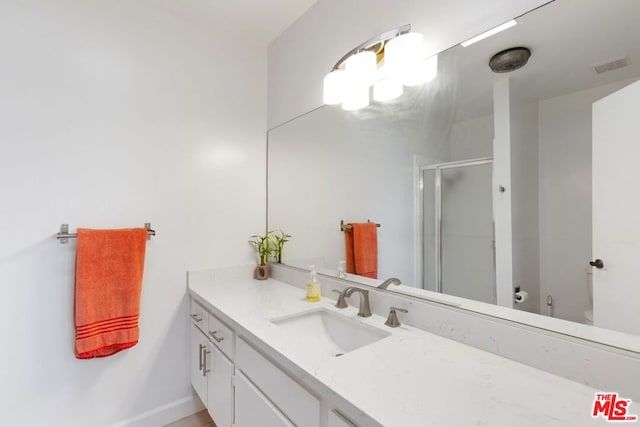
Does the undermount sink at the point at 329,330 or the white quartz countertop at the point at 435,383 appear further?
the undermount sink at the point at 329,330

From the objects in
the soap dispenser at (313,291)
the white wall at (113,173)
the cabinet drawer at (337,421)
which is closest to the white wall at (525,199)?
the cabinet drawer at (337,421)

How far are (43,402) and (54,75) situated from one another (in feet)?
5.32

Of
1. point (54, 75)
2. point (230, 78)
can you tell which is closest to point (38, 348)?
point (54, 75)

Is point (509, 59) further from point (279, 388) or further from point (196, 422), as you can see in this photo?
point (196, 422)

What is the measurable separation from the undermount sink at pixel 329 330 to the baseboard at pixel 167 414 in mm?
1083

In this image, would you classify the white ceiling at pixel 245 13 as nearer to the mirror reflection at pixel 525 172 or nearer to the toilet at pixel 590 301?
the mirror reflection at pixel 525 172

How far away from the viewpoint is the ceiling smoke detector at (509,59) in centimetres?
98

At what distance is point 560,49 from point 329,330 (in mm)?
1371

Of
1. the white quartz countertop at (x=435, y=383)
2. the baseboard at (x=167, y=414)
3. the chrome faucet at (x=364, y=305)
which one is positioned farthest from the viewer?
the baseboard at (x=167, y=414)

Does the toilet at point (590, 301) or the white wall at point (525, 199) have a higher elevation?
the white wall at point (525, 199)

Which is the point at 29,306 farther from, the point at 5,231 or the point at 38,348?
the point at 5,231

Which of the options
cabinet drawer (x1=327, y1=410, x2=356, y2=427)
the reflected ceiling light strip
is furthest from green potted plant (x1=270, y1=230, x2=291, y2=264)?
the reflected ceiling light strip

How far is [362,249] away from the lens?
155cm

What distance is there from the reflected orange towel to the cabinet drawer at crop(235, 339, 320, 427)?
66cm
